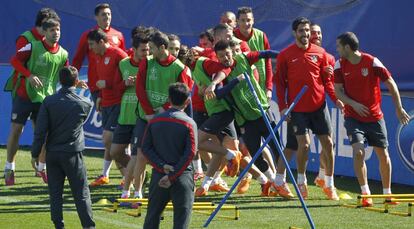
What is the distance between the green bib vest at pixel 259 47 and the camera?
47.1ft

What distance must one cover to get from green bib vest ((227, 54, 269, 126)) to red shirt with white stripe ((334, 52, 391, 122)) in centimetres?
102

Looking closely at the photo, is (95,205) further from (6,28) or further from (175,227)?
(6,28)

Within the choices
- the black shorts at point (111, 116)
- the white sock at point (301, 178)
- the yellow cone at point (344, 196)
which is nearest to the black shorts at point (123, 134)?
the black shorts at point (111, 116)

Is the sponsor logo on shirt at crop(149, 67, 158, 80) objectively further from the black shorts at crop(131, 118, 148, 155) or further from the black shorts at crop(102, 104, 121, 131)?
the black shorts at crop(102, 104, 121, 131)

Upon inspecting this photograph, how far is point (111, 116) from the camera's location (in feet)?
47.8

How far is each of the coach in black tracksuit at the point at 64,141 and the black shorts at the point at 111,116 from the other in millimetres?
3545

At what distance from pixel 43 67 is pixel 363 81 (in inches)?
164

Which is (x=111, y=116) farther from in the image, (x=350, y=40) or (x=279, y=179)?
(x=350, y=40)

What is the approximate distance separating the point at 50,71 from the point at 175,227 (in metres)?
5.37

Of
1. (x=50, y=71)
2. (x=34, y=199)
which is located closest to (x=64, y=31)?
(x=50, y=71)

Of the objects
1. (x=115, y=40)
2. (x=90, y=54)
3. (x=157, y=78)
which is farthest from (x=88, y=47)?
(x=157, y=78)

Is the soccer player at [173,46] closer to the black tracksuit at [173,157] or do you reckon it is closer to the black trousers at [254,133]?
the black trousers at [254,133]

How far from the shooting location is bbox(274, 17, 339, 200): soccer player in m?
13.7

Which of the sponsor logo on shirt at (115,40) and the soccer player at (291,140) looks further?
the sponsor logo on shirt at (115,40)
